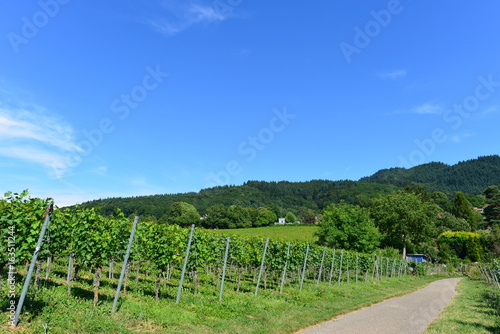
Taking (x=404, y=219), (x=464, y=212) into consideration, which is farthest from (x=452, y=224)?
(x=404, y=219)

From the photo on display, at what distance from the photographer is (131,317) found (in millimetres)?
6906

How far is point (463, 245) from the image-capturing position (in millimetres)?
63938

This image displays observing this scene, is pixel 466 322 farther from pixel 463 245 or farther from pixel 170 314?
pixel 463 245

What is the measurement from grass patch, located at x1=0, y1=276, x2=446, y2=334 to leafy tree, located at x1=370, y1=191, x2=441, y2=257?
40.8 meters

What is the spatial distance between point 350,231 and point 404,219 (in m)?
13.9

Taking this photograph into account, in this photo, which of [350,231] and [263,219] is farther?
[263,219]

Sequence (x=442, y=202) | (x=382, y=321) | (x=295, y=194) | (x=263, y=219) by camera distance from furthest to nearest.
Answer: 1. (x=295, y=194)
2. (x=442, y=202)
3. (x=263, y=219)
4. (x=382, y=321)

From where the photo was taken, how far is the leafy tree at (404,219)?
46.8 metres

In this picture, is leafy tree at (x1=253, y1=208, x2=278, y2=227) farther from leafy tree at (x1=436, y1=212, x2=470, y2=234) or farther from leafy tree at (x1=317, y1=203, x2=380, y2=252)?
leafy tree at (x1=317, y1=203, x2=380, y2=252)

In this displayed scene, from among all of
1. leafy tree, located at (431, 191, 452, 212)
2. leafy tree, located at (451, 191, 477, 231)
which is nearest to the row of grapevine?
leafy tree, located at (451, 191, 477, 231)

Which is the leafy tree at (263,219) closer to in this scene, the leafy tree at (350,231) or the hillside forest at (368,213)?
the hillside forest at (368,213)

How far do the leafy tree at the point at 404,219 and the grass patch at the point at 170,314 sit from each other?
40800 mm

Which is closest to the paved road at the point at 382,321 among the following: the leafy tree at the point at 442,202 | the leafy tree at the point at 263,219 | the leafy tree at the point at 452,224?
Answer: the leafy tree at the point at 452,224

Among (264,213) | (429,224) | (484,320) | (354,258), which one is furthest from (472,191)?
(484,320)
